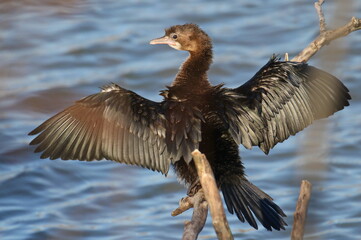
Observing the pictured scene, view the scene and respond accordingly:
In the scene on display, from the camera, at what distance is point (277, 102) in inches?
200

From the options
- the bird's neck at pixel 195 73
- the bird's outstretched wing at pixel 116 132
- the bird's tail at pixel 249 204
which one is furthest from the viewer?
the bird's neck at pixel 195 73

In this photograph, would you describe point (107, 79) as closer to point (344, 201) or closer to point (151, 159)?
point (344, 201)

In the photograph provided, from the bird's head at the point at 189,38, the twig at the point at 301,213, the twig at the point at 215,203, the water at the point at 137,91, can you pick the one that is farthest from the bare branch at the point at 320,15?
the twig at the point at 215,203

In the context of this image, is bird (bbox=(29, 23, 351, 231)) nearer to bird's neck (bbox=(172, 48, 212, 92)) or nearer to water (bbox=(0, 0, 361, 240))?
bird's neck (bbox=(172, 48, 212, 92))

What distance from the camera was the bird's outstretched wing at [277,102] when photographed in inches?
194

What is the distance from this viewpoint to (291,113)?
5141 millimetres

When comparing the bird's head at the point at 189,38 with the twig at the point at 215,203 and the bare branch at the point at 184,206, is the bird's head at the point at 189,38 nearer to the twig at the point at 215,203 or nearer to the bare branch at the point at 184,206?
the bare branch at the point at 184,206

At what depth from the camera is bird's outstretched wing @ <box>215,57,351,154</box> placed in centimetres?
492

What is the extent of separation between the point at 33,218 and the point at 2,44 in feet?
12.0

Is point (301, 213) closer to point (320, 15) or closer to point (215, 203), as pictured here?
point (215, 203)

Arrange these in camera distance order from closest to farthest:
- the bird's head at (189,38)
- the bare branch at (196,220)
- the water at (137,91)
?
the bare branch at (196,220) → the bird's head at (189,38) → the water at (137,91)

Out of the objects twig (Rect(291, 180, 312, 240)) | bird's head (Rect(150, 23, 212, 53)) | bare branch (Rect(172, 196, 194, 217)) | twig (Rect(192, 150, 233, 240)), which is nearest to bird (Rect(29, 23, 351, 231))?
bare branch (Rect(172, 196, 194, 217))

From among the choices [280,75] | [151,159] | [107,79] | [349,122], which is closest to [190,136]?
[151,159]

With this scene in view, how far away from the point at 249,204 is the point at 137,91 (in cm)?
576
